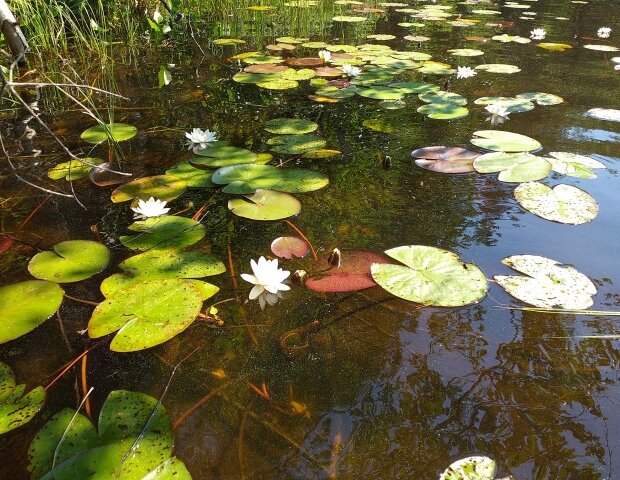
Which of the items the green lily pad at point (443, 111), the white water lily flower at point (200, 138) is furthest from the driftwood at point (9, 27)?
the green lily pad at point (443, 111)

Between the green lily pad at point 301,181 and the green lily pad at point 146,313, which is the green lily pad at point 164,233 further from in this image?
the green lily pad at point 301,181

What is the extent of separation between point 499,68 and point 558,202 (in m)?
2.18

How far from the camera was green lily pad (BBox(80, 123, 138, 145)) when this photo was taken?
2234 millimetres

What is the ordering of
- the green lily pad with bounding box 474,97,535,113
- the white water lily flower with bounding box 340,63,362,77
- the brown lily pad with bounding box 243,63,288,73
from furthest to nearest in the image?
the brown lily pad with bounding box 243,63,288,73, the white water lily flower with bounding box 340,63,362,77, the green lily pad with bounding box 474,97,535,113

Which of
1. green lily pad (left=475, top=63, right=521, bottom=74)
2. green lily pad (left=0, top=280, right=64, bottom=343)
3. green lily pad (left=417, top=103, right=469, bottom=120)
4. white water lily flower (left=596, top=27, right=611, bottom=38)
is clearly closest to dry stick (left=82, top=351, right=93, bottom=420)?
green lily pad (left=0, top=280, right=64, bottom=343)

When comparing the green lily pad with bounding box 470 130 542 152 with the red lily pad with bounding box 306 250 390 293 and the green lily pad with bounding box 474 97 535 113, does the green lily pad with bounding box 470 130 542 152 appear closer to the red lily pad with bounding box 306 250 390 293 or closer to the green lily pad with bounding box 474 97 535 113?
the green lily pad with bounding box 474 97 535 113

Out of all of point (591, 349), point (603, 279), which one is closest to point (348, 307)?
point (591, 349)

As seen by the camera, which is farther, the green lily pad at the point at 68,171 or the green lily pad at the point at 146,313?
the green lily pad at the point at 68,171

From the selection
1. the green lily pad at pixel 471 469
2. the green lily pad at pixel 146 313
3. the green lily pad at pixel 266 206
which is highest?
the green lily pad at pixel 266 206

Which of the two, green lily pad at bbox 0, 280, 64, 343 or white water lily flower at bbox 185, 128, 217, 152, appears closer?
green lily pad at bbox 0, 280, 64, 343

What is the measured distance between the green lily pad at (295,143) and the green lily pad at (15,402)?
4.70 feet

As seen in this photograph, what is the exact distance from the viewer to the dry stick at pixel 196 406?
935mm

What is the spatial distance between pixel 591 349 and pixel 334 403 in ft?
2.10

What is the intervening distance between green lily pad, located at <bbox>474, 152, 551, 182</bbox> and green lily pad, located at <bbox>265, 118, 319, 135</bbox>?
0.88 m
